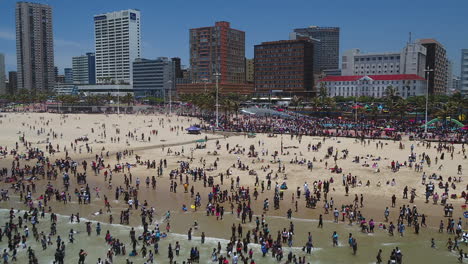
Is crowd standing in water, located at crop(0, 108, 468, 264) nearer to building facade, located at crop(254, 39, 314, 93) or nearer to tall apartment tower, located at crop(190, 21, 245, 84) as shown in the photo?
building facade, located at crop(254, 39, 314, 93)

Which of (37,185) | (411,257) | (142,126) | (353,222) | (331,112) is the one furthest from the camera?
(331,112)

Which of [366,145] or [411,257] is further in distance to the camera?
[366,145]

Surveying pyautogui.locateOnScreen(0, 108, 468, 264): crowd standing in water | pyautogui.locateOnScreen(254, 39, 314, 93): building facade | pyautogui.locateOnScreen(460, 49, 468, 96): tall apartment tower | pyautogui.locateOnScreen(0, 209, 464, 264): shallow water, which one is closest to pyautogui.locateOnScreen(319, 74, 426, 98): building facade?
pyautogui.locateOnScreen(254, 39, 314, 93): building facade

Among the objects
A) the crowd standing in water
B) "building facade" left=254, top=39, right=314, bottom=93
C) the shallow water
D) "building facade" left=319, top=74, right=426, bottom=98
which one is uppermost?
"building facade" left=254, top=39, right=314, bottom=93

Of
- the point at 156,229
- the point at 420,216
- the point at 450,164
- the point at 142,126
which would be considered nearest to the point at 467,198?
the point at 420,216

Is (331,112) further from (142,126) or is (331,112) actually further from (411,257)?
(411,257)

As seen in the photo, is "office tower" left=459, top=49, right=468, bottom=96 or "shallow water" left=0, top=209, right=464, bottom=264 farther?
"office tower" left=459, top=49, right=468, bottom=96

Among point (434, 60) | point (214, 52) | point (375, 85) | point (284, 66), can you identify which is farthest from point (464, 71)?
point (214, 52)
